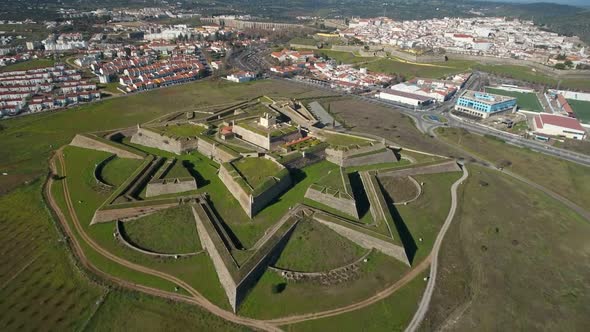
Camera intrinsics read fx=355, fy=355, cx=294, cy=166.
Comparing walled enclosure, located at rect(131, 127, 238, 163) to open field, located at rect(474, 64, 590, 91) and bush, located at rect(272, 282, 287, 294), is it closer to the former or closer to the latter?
bush, located at rect(272, 282, 287, 294)

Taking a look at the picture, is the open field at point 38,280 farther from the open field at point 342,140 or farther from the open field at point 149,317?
the open field at point 342,140

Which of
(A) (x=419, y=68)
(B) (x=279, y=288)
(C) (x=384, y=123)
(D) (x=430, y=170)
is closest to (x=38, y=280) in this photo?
(B) (x=279, y=288)

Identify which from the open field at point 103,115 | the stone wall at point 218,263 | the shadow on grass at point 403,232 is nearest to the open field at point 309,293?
the stone wall at point 218,263

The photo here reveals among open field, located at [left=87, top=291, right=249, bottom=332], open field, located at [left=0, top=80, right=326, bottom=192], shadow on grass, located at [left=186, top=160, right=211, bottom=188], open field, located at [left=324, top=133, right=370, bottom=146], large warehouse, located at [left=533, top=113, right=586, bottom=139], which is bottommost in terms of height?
open field, located at [left=0, top=80, right=326, bottom=192]

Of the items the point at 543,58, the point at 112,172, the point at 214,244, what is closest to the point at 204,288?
the point at 214,244

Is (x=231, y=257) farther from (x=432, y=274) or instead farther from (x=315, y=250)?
(x=432, y=274)

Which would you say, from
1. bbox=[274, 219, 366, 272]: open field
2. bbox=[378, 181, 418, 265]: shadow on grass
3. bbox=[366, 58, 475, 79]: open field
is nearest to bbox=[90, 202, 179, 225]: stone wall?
bbox=[274, 219, 366, 272]: open field
